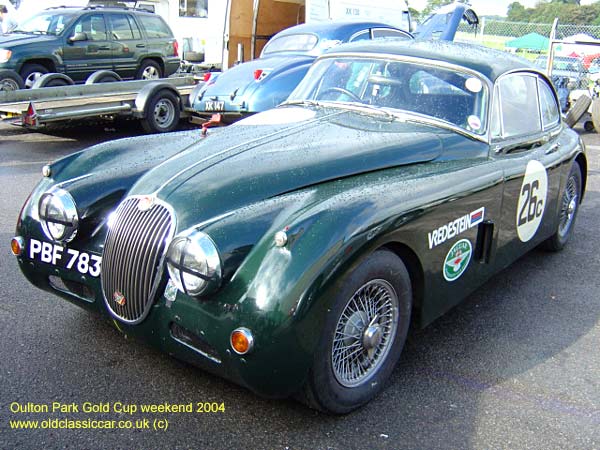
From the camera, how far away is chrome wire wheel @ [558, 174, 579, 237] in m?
5.22

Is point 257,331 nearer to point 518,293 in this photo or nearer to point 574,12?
point 518,293

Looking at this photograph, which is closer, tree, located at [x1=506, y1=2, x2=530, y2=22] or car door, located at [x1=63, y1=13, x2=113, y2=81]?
car door, located at [x1=63, y1=13, x2=113, y2=81]

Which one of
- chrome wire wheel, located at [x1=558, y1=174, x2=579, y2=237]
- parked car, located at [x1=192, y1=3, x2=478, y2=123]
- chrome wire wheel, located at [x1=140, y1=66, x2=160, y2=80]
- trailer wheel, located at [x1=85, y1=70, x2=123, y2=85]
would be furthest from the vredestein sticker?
chrome wire wheel, located at [x1=140, y1=66, x2=160, y2=80]

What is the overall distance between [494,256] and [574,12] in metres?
34.3

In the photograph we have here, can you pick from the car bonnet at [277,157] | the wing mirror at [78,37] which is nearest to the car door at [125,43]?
the wing mirror at [78,37]

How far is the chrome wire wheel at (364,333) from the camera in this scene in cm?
284

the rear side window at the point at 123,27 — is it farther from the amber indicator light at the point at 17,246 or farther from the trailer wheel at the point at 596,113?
the amber indicator light at the point at 17,246

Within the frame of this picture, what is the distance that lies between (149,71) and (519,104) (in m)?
11.1

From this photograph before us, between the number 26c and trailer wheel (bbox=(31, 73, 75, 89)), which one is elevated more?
the number 26c

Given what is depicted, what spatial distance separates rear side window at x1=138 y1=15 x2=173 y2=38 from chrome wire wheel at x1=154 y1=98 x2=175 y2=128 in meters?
4.41

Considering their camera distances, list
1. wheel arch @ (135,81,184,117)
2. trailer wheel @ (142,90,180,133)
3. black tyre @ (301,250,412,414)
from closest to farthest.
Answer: black tyre @ (301,250,412,414), wheel arch @ (135,81,184,117), trailer wheel @ (142,90,180,133)

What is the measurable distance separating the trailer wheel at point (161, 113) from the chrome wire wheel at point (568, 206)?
653cm

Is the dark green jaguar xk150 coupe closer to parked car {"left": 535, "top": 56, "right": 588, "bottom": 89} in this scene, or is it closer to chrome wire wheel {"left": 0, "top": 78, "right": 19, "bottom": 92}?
chrome wire wheel {"left": 0, "top": 78, "right": 19, "bottom": 92}

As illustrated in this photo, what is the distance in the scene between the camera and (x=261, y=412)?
2.90 meters
